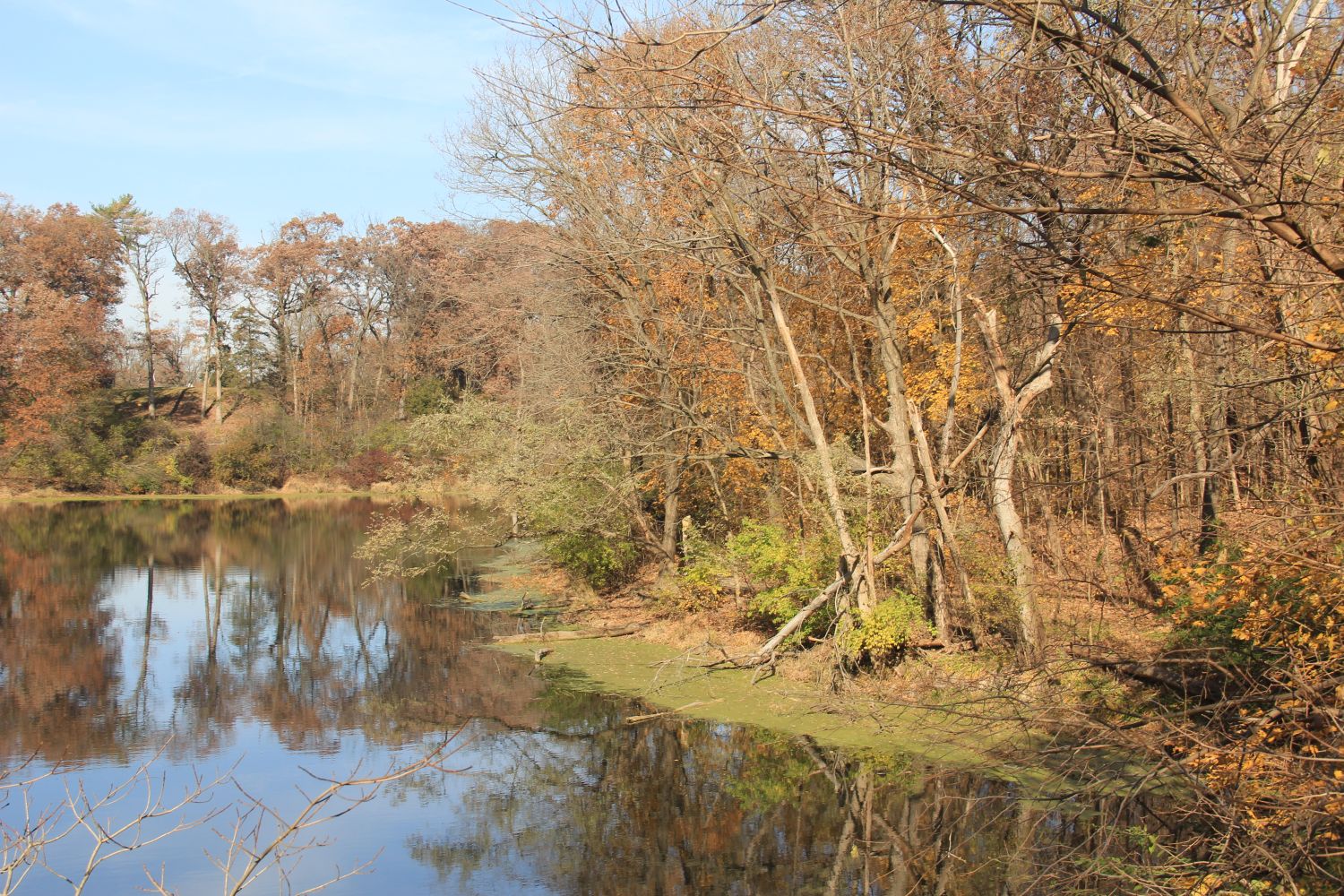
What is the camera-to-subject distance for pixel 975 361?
57.4 feet

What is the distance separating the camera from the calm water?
856 centimetres

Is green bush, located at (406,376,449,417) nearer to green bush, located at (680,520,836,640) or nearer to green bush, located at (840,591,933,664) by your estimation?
green bush, located at (680,520,836,640)

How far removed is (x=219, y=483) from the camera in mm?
50625

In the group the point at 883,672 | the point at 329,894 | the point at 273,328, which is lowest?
the point at 329,894

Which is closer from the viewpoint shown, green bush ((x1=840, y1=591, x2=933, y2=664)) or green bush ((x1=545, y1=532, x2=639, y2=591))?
green bush ((x1=840, y1=591, x2=933, y2=664))

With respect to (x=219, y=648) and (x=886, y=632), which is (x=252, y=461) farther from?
(x=886, y=632)

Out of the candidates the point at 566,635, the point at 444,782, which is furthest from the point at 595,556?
the point at 444,782

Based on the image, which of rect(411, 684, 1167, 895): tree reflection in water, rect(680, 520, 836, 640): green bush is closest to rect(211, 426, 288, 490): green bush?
rect(680, 520, 836, 640): green bush

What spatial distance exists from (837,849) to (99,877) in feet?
19.8

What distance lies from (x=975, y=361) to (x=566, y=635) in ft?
26.5

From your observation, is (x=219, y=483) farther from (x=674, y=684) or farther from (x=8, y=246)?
(x=674, y=684)

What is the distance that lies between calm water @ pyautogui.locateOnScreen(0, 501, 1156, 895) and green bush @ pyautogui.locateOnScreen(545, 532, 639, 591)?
6.29 ft

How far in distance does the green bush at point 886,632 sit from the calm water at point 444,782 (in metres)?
1.58

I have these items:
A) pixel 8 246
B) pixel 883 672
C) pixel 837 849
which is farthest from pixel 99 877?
pixel 8 246
